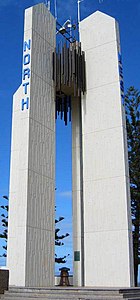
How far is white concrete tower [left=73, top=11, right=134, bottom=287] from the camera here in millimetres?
10805

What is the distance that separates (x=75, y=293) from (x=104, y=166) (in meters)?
4.01

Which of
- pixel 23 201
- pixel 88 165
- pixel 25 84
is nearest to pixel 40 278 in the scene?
pixel 23 201

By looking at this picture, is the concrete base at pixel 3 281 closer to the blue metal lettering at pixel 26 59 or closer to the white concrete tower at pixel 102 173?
the white concrete tower at pixel 102 173

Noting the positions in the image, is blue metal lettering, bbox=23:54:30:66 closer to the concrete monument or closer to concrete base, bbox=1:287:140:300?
the concrete monument

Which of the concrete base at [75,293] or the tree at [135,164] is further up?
the tree at [135,164]

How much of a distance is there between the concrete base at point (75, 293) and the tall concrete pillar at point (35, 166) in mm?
950

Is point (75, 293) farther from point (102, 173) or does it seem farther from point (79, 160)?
point (79, 160)

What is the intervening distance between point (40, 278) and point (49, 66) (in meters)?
6.28

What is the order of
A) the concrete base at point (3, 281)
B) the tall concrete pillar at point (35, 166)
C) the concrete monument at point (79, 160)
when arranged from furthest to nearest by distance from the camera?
the concrete monument at point (79, 160), the tall concrete pillar at point (35, 166), the concrete base at point (3, 281)

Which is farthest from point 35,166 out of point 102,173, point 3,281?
point 3,281

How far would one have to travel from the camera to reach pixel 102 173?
11523mm

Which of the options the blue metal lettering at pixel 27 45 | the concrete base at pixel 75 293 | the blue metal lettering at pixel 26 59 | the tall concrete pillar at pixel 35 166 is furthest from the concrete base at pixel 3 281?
the blue metal lettering at pixel 27 45

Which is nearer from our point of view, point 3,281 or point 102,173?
point 3,281

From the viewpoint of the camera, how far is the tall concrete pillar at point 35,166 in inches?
414
